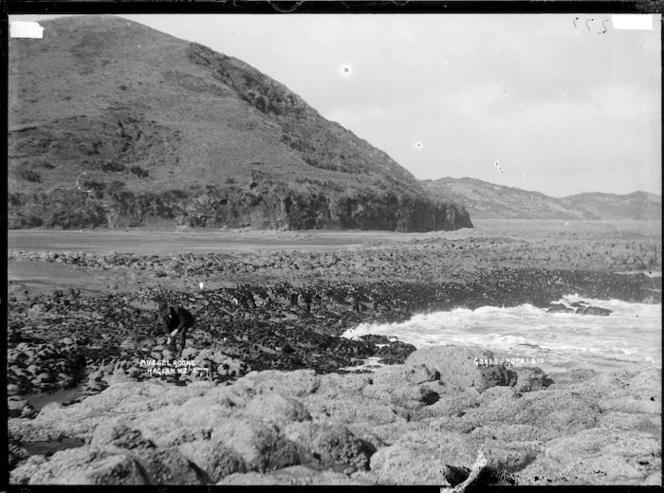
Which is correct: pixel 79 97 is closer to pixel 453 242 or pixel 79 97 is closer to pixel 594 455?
pixel 453 242

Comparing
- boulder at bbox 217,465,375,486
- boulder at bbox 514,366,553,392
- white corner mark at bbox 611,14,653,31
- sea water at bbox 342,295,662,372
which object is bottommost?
boulder at bbox 217,465,375,486

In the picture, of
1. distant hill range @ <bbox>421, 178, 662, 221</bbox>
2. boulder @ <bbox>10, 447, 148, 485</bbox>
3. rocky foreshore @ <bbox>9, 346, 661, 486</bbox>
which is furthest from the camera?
distant hill range @ <bbox>421, 178, 662, 221</bbox>

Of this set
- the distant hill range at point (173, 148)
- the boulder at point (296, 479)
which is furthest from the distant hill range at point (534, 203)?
the boulder at point (296, 479)

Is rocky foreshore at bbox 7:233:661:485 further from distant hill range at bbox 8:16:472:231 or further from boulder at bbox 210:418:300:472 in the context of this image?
distant hill range at bbox 8:16:472:231

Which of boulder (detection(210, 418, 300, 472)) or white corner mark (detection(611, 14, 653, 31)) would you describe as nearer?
boulder (detection(210, 418, 300, 472))

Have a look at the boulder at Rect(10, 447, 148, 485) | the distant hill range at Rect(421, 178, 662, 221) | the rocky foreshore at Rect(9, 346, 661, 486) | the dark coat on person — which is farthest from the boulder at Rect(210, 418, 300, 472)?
the distant hill range at Rect(421, 178, 662, 221)

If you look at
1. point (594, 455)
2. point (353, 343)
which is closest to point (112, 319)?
point (353, 343)

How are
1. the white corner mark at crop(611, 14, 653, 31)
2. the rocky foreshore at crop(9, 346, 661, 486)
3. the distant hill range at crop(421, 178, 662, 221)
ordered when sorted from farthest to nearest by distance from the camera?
the distant hill range at crop(421, 178, 662, 221) → the white corner mark at crop(611, 14, 653, 31) → the rocky foreshore at crop(9, 346, 661, 486)
